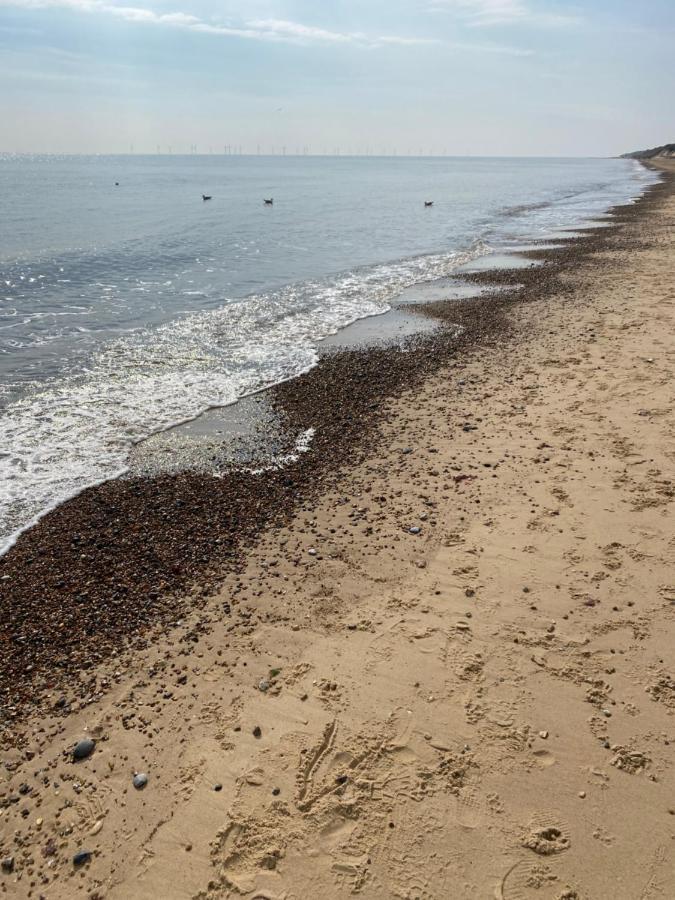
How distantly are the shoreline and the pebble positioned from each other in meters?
0.72

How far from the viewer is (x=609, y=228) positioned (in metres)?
33.1

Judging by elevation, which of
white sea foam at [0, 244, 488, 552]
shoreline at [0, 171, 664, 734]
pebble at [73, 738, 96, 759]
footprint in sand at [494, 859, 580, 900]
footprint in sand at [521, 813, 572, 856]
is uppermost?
white sea foam at [0, 244, 488, 552]

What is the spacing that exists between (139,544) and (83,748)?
2.75 metres

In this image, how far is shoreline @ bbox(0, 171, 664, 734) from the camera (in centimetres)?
545

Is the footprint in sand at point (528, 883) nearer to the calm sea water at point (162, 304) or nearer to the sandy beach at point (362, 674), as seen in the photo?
the sandy beach at point (362, 674)

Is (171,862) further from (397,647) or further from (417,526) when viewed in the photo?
(417,526)

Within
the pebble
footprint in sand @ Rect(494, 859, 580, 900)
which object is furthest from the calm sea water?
footprint in sand @ Rect(494, 859, 580, 900)

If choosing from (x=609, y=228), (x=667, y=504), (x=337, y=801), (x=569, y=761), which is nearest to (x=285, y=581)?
(x=337, y=801)

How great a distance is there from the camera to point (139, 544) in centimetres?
685

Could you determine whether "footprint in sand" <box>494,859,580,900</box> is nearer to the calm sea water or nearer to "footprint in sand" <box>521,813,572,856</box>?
"footprint in sand" <box>521,813,572,856</box>

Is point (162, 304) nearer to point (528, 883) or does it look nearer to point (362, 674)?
point (362, 674)

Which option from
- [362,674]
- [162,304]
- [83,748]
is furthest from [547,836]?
→ [162,304]

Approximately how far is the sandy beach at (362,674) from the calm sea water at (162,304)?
7.90ft

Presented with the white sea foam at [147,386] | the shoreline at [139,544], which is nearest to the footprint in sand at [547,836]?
the shoreline at [139,544]
